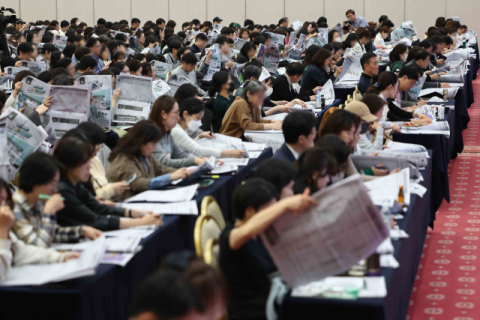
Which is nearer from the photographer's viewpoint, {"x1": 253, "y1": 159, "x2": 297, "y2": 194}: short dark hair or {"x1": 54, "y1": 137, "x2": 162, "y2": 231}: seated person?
{"x1": 253, "y1": 159, "x2": 297, "y2": 194}: short dark hair

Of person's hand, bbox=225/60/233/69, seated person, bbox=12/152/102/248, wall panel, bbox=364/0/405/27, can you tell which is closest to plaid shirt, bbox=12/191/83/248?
seated person, bbox=12/152/102/248

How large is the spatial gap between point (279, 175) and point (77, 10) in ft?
56.3

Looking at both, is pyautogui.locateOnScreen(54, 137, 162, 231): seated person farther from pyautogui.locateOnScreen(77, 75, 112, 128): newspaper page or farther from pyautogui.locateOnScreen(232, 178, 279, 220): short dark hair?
pyautogui.locateOnScreen(77, 75, 112, 128): newspaper page

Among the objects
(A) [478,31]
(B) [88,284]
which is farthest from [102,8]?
(B) [88,284]

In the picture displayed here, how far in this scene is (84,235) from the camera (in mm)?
2508

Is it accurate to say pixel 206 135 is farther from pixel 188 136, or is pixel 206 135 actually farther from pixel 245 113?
pixel 245 113

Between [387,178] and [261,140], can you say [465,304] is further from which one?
[261,140]

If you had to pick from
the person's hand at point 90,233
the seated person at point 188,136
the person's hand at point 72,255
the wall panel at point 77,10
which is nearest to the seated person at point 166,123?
the seated person at point 188,136

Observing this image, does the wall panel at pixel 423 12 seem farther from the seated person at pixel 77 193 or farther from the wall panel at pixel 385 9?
the seated person at pixel 77 193

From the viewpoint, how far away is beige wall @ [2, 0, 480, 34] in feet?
53.2

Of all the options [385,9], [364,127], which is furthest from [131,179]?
[385,9]

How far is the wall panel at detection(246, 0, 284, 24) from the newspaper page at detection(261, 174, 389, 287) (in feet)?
51.6

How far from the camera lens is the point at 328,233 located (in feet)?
6.40

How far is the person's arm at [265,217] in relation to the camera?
1.91 meters
